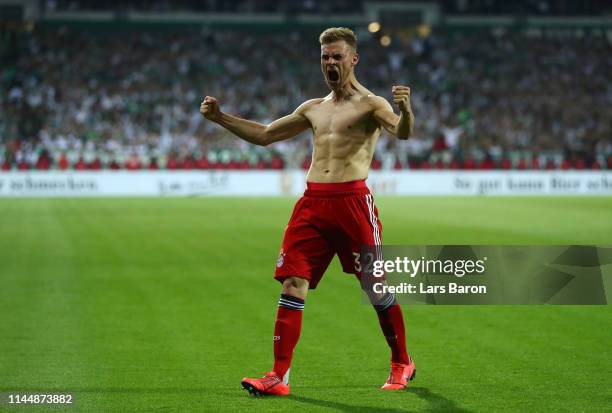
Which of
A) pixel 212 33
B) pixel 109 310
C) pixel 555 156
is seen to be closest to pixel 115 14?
pixel 212 33

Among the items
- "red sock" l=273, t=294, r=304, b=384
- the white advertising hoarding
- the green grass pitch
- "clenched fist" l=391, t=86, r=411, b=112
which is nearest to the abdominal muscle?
"clenched fist" l=391, t=86, r=411, b=112

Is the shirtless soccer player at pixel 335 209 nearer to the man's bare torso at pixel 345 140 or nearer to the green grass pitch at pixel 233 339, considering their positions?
the man's bare torso at pixel 345 140

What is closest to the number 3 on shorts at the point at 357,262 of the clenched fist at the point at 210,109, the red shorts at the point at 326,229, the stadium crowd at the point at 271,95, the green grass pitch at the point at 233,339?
the red shorts at the point at 326,229

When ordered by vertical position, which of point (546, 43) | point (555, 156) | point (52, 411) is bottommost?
point (52, 411)

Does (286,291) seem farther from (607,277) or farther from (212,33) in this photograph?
(212,33)

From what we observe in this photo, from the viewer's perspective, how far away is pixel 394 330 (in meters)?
7.23

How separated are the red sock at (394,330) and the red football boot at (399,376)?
0.18ft

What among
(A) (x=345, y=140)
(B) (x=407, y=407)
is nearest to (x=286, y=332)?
(B) (x=407, y=407)

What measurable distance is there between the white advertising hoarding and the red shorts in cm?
3274

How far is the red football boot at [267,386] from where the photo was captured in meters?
6.79

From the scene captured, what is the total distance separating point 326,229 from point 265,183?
111 ft

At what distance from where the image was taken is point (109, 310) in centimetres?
1120

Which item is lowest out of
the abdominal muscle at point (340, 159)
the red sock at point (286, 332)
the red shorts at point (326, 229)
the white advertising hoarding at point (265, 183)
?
the red sock at point (286, 332)

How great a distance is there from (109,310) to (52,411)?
4.95m
